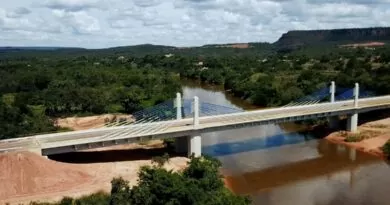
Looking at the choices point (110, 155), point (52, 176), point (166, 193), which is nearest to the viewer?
point (166, 193)

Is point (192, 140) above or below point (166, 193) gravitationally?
below

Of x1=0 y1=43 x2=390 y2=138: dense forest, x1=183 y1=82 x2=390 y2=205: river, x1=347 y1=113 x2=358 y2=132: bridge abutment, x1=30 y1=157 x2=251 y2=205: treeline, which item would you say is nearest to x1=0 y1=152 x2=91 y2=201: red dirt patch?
x1=30 y1=157 x2=251 y2=205: treeline

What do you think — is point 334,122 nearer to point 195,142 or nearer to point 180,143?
point 180,143

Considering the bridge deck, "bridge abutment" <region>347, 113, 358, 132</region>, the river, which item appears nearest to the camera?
the river

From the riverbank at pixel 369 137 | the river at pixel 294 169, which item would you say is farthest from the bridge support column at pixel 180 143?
the riverbank at pixel 369 137

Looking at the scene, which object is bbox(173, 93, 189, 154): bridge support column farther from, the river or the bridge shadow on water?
the river

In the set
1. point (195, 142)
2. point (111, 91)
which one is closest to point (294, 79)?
point (111, 91)
